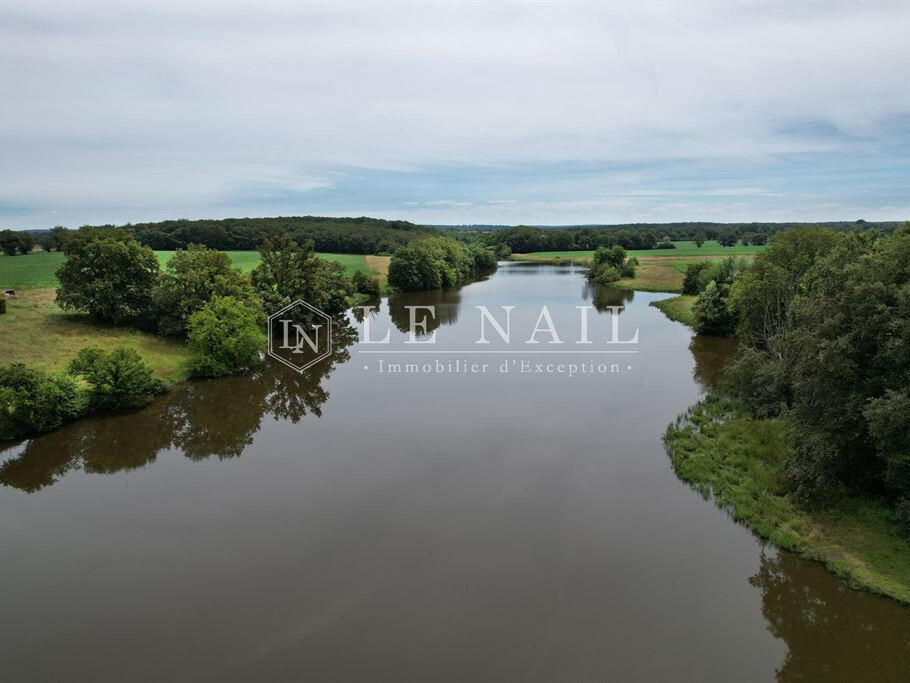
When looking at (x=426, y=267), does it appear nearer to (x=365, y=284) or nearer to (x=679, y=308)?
(x=365, y=284)

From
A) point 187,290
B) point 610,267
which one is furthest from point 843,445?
point 610,267

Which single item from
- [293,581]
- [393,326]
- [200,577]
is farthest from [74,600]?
[393,326]

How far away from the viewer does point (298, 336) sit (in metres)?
33.2

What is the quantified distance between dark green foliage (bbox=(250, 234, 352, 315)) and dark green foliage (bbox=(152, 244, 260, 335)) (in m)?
3.95

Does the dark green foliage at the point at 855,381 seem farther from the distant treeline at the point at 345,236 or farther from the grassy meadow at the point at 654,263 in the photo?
the distant treeline at the point at 345,236

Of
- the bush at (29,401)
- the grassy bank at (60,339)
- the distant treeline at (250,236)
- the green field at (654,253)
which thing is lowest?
the bush at (29,401)

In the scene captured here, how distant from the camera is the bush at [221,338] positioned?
23.9m

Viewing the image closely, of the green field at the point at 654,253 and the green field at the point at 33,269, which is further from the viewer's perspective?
the green field at the point at 654,253

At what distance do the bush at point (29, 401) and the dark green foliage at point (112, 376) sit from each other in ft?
3.14

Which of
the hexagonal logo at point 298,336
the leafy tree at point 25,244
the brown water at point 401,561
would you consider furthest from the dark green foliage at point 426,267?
the brown water at point 401,561

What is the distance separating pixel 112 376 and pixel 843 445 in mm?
21971

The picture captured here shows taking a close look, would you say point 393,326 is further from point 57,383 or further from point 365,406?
point 57,383

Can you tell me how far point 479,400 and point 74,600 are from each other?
1320 cm

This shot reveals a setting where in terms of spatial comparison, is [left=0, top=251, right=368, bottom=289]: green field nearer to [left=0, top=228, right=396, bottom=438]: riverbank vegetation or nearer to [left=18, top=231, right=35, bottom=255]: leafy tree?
[left=18, top=231, right=35, bottom=255]: leafy tree
